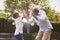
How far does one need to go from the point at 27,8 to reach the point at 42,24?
328 millimetres

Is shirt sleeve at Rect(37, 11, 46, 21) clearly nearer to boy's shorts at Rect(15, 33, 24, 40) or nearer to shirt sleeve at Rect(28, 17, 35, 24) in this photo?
shirt sleeve at Rect(28, 17, 35, 24)

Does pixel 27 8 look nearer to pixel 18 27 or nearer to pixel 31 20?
pixel 31 20

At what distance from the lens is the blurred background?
2100 mm

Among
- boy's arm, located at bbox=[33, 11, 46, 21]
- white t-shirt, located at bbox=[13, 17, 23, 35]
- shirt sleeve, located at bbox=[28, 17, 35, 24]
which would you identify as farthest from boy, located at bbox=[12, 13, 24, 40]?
boy's arm, located at bbox=[33, 11, 46, 21]

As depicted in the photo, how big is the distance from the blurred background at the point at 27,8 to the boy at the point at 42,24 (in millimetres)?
54

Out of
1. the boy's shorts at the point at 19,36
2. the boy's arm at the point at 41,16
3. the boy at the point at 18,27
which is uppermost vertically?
the boy's arm at the point at 41,16

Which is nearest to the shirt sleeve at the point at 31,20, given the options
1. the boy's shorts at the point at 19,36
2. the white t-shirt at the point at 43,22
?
the white t-shirt at the point at 43,22

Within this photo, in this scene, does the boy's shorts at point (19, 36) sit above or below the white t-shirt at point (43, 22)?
below

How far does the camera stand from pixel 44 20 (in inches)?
81.5

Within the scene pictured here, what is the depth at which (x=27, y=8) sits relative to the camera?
212 centimetres

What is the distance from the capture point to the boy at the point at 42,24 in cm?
207

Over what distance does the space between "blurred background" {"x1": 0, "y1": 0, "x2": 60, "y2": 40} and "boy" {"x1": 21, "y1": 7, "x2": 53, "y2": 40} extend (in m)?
0.05

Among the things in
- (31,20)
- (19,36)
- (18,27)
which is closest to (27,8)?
(31,20)

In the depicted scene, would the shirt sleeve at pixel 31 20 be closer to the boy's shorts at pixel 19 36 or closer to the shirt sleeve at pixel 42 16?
the shirt sleeve at pixel 42 16
